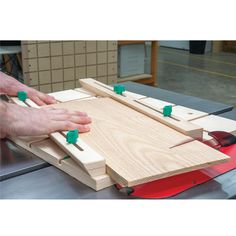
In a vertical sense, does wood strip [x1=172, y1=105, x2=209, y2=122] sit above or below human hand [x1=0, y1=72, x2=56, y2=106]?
below

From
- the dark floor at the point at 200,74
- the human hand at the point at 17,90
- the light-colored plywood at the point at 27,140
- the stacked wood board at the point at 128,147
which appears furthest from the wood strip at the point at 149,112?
the dark floor at the point at 200,74

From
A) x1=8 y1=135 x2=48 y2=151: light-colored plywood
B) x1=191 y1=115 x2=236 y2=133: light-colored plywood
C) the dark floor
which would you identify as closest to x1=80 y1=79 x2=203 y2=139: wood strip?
x1=191 y1=115 x2=236 y2=133: light-colored plywood

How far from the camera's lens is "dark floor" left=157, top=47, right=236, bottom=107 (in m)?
4.12

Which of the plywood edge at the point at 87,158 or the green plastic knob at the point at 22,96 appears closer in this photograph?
the plywood edge at the point at 87,158

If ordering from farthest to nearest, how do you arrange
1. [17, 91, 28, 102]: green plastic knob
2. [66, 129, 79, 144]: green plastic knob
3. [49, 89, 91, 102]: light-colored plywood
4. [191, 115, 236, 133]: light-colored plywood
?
[49, 89, 91, 102]: light-colored plywood, [17, 91, 28, 102]: green plastic knob, [191, 115, 236, 133]: light-colored plywood, [66, 129, 79, 144]: green plastic knob

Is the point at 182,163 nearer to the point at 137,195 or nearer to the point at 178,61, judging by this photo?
the point at 137,195

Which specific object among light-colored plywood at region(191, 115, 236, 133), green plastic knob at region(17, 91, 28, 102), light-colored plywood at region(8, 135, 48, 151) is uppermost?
green plastic knob at region(17, 91, 28, 102)

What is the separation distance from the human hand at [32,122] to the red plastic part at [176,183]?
28 centimetres

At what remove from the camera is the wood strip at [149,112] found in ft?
3.27

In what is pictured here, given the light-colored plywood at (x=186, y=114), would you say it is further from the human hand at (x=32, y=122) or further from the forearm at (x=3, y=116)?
the forearm at (x=3, y=116)

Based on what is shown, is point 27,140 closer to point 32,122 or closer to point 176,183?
point 32,122

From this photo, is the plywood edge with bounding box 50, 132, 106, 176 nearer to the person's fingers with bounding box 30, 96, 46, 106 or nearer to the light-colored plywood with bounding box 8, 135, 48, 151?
the light-colored plywood with bounding box 8, 135, 48, 151

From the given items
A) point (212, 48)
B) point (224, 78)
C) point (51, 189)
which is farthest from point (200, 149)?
point (212, 48)

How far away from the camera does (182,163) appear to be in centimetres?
81
